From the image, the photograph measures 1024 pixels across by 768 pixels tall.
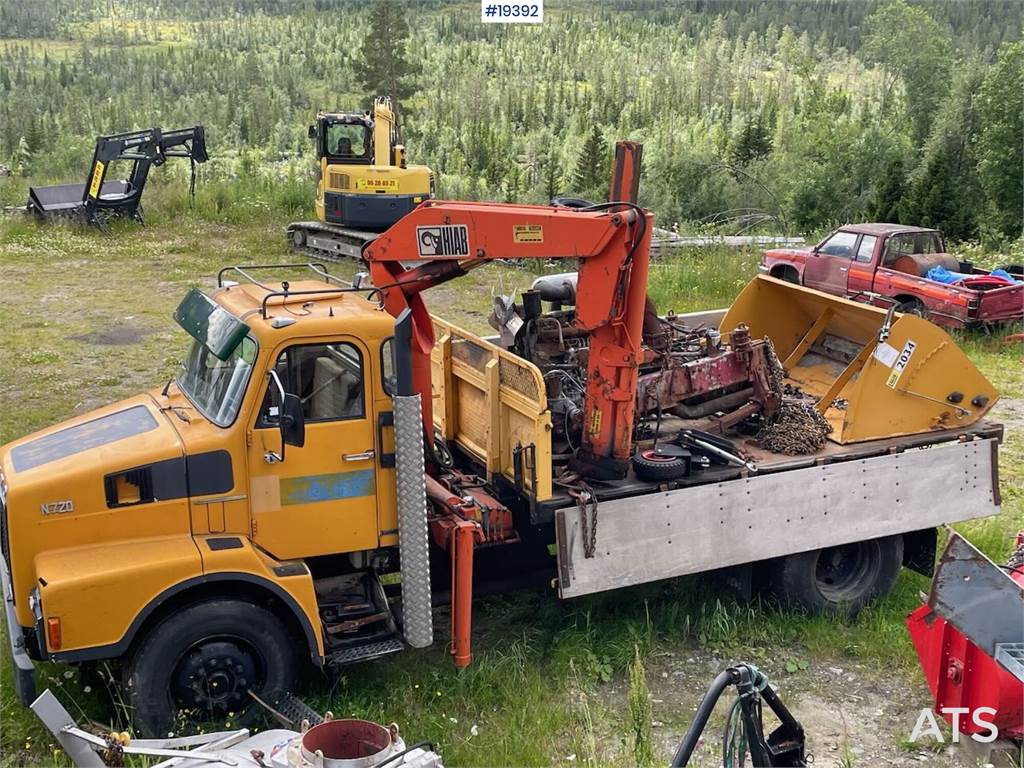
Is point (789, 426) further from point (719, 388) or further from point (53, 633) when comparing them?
point (53, 633)

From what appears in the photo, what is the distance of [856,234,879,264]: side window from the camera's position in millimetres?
17188

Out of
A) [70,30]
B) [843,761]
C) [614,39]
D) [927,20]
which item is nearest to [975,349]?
[843,761]

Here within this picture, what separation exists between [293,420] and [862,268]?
13329 mm

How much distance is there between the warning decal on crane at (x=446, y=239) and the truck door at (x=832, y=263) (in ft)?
39.8

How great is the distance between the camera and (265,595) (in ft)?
20.1

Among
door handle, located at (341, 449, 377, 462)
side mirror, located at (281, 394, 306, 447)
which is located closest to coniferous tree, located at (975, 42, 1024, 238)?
door handle, located at (341, 449, 377, 462)

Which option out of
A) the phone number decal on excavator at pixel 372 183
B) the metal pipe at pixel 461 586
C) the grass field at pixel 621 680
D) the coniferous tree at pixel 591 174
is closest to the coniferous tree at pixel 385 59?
the coniferous tree at pixel 591 174

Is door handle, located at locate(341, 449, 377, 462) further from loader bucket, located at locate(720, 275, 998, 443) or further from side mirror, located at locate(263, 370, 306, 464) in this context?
loader bucket, located at locate(720, 275, 998, 443)

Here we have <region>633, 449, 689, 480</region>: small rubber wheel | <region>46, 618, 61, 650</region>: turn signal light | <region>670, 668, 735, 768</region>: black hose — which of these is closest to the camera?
<region>670, 668, 735, 768</region>: black hose

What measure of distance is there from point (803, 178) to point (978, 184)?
4.02 m

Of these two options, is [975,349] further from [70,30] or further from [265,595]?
[70,30]

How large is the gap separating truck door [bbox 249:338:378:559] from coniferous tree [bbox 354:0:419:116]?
29.3 meters

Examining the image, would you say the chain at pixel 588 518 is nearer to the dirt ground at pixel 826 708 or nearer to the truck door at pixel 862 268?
the dirt ground at pixel 826 708

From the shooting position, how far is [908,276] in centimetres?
1659
